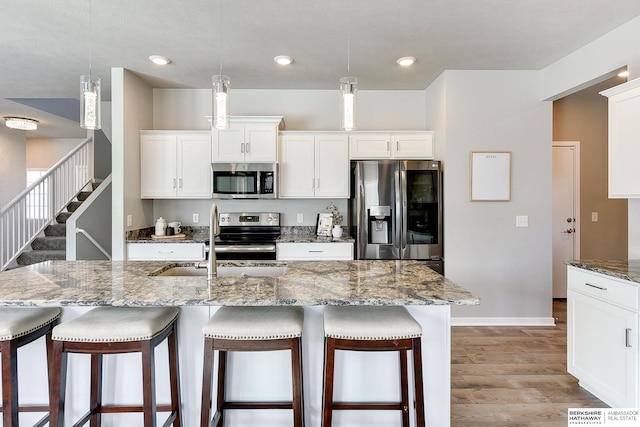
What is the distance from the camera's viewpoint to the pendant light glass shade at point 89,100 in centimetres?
185

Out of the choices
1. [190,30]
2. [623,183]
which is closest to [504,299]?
[623,183]

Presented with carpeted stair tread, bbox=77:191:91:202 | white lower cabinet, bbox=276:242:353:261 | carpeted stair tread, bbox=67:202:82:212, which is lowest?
white lower cabinet, bbox=276:242:353:261

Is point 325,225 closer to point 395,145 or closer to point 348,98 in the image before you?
point 395,145

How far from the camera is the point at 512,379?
256cm

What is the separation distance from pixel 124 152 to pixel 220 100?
2.07m

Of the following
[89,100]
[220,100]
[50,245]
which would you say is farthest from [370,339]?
[50,245]

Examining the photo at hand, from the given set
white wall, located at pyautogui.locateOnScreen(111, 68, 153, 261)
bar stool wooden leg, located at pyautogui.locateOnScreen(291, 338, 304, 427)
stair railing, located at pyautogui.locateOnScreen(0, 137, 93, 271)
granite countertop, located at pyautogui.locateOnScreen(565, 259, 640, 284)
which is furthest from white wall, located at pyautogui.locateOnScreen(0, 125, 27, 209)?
granite countertop, located at pyautogui.locateOnScreen(565, 259, 640, 284)

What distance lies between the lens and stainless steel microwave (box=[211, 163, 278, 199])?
3850 millimetres

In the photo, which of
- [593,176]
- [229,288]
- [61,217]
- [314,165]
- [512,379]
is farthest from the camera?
[61,217]

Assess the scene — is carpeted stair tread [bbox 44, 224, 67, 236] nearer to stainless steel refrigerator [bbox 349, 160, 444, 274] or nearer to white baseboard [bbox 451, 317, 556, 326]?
stainless steel refrigerator [bbox 349, 160, 444, 274]

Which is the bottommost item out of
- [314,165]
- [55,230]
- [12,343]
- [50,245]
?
[12,343]

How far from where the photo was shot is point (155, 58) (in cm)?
328

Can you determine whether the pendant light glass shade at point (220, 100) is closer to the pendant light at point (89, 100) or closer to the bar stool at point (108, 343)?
the pendant light at point (89, 100)

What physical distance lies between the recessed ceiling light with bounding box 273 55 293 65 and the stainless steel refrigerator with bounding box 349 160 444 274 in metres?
1.23
